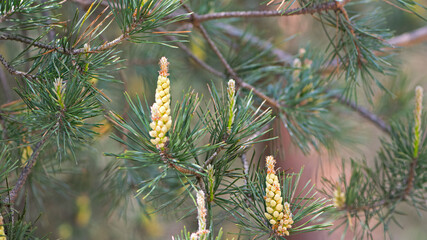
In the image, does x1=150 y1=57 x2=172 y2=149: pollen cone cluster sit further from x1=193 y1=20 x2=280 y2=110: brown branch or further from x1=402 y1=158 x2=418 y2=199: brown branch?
x1=402 y1=158 x2=418 y2=199: brown branch

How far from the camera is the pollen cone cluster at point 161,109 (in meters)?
0.40

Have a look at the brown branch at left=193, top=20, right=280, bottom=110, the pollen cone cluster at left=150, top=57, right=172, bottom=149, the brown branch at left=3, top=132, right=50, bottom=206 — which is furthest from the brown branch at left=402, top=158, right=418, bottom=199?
the brown branch at left=3, top=132, right=50, bottom=206

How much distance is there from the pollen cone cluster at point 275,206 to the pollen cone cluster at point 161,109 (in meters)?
0.12

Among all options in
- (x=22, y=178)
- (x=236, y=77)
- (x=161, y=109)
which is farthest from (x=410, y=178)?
(x=22, y=178)

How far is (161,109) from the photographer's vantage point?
0.40 m

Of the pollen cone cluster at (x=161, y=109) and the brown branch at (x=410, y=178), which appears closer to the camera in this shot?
the pollen cone cluster at (x=161, y=109)

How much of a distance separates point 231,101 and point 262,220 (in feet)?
0.47

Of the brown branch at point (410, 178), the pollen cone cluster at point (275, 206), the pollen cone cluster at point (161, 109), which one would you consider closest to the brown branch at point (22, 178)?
the pollen cone cluster at point (161, 109)

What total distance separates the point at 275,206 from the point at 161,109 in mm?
167

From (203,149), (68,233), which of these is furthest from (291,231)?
(68,233)

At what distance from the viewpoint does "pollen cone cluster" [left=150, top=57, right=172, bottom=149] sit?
40cm

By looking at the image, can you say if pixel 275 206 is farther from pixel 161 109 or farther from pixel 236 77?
pixel 236 77

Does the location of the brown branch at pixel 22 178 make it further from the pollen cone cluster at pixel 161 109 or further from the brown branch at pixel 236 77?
the brown branch at pixel 236 77

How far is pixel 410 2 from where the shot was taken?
522 mm
